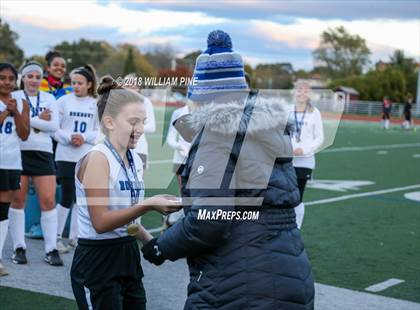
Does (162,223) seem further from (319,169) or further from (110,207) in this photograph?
(319,169)

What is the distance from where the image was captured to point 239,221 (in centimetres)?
286

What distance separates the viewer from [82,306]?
12.1 ft

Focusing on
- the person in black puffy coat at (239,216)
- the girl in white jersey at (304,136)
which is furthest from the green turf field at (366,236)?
the person in black puffy coat at (239,216)

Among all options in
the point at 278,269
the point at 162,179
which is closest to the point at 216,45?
the point at 278,269

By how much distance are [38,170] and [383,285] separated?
11.9 feet

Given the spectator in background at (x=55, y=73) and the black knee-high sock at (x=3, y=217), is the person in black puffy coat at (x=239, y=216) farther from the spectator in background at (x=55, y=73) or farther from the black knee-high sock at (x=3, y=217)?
the spectator in background at (x=55, y=73)

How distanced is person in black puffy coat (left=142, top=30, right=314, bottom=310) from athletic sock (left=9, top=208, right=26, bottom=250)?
4188mm

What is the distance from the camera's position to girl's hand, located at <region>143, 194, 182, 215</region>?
3.05 meters

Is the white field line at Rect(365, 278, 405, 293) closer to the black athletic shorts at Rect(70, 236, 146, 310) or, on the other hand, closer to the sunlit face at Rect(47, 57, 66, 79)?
the black athletic shorts at Rect(70, 236, 146, 310)

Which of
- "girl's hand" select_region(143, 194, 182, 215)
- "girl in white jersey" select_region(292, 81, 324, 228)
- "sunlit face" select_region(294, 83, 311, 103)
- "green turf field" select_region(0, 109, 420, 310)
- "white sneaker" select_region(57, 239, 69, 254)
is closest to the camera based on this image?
"girl's hand" select_region(143, 194, 182, 215)

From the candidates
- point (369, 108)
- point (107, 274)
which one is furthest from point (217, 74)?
point (369, 108)

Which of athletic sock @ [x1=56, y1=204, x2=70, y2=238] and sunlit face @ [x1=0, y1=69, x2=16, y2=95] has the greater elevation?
sunlit face @ [x1=0, y1=69, x2=16, y2=95]

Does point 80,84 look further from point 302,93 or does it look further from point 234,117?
point 234,117

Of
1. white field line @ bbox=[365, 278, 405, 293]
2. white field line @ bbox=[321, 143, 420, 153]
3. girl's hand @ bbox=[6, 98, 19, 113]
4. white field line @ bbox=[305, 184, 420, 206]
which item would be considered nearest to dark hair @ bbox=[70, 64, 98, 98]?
girl's hand @ bbox=[6, 98, 19, 113]
